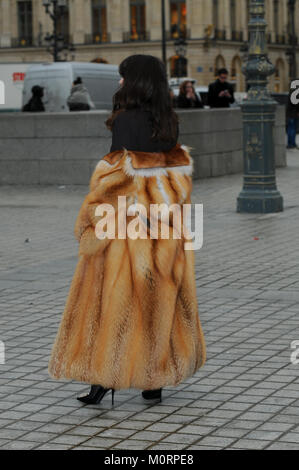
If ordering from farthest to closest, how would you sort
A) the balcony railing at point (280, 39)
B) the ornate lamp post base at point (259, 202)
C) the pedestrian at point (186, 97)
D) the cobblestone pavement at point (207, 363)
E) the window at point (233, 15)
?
the balcony railing at point (280, 39) < the window at point (233, 15) < the pedestrian at point (186, 97) < the ornate lamp post base at point (259, 202) < the cobblestone pavement at point (207, 363)

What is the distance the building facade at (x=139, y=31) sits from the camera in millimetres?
71312

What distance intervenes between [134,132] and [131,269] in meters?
0.64

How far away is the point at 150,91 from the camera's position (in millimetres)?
5391

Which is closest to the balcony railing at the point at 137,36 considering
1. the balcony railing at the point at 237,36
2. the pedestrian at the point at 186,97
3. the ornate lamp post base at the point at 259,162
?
the balcony railing at the point at 237,36

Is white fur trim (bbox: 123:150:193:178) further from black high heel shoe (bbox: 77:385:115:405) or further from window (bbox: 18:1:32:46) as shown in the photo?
window (bbox: 18:1:32:46)

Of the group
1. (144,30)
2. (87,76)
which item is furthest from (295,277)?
(144,30)

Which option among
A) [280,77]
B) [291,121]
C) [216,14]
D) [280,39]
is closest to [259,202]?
[291,121]

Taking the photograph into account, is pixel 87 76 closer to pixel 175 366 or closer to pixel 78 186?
pixel 78 186

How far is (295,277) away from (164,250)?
12.9ft

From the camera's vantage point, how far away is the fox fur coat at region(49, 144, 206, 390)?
5.39m

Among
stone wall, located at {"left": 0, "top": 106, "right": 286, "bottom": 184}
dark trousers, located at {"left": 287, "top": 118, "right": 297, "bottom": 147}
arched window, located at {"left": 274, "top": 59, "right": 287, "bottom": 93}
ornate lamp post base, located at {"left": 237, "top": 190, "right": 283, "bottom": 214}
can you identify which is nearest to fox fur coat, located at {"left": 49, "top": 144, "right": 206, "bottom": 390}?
ornate lamp post base, located at {"left": 237, "top": 190, "right": 283, "bottom": 214}

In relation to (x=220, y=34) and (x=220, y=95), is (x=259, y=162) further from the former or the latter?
(x=220, y=34)

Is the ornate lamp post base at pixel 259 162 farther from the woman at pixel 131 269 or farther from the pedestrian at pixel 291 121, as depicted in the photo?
the pedestrian at pixel 291 121

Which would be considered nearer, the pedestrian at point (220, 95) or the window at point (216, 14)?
the pedestrian at point (220, 95)
